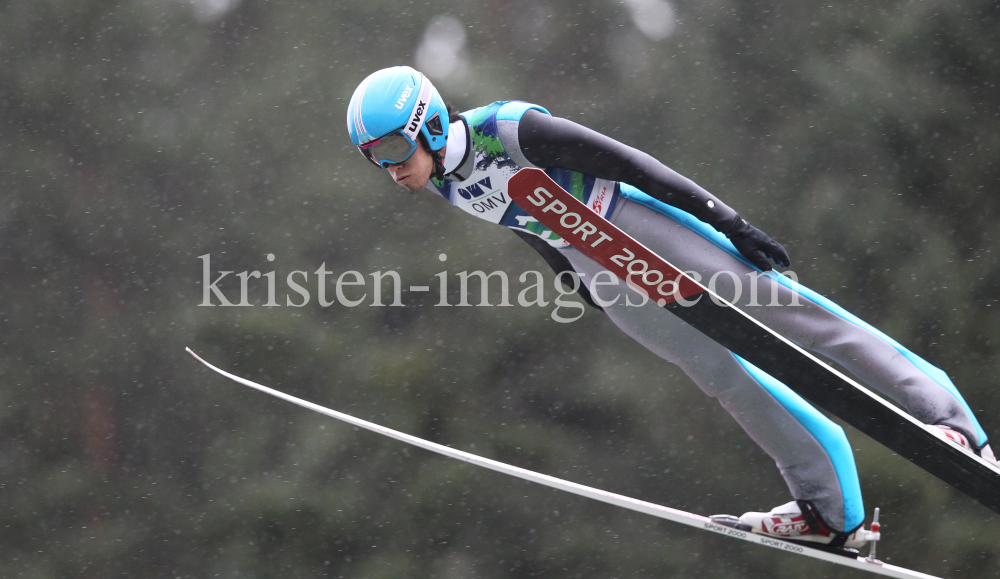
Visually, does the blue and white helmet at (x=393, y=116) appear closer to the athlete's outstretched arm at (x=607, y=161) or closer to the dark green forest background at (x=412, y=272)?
the athlete's outstretched arm at (x=607, y=161)

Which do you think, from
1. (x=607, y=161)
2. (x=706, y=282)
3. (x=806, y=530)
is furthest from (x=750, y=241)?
(x=806, y=530)

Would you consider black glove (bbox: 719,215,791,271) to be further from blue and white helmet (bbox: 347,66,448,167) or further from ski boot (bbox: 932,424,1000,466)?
blue and white helmet (bbox: 347,66,448,167)

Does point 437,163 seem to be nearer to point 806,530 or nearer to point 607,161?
point 607,161

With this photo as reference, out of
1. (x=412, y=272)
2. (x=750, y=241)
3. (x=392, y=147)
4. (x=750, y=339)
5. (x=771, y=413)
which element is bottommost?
(x=412, y=272)

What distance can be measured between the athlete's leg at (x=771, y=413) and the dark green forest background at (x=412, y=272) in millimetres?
2826

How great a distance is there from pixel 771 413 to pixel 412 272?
3.19m

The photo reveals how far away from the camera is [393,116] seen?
71.1 inches

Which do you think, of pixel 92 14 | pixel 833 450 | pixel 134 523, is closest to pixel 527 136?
pixel 833 450

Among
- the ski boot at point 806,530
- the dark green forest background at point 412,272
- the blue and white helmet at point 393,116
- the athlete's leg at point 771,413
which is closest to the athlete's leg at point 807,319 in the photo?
the athlete's leg at point 771,413

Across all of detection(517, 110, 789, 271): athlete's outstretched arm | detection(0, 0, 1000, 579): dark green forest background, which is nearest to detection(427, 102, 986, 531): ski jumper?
detection(517, 110, 789, 271): athlete's outstretched arm

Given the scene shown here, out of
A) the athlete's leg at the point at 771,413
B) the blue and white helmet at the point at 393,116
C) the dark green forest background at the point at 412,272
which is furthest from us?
the dark green forest background at the point at 412,272

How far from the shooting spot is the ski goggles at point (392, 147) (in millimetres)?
1825

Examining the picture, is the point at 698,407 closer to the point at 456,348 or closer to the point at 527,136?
the point at 456,348

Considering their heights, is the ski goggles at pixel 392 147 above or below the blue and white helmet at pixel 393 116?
below
